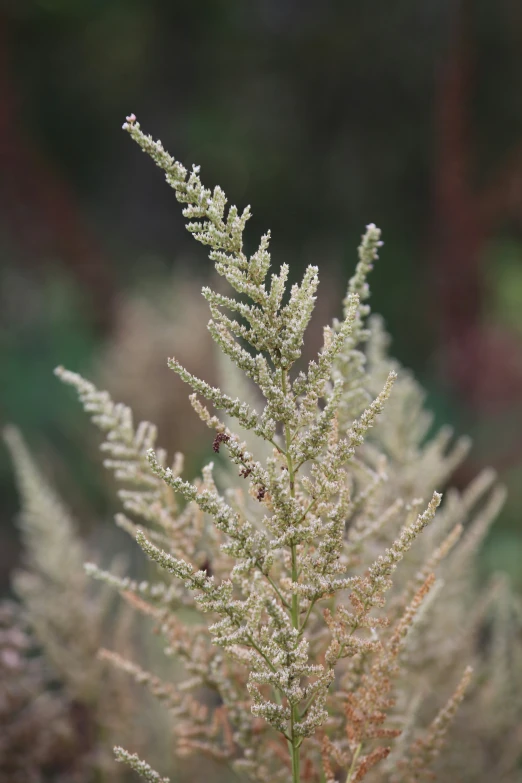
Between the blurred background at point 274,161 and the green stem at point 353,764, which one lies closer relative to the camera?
the green stem at point 353,764

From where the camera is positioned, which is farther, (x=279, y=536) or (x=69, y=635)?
(x=69, y=635)

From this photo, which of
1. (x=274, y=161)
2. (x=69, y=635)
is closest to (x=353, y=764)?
(x=69, y=635)

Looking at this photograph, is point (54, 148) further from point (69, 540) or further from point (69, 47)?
point (69, 540)

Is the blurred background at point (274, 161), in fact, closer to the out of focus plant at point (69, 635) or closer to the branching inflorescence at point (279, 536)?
the out of focus plant at point (69, 635)

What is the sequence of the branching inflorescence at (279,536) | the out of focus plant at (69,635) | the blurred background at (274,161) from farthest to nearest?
the blurred background at (274,161) → the out of focus plant at (69,635) → the branching inflorescence at (279,536)

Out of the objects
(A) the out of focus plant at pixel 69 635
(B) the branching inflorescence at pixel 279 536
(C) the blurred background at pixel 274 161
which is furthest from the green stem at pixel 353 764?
(C) the blurred background at pixel 274 161

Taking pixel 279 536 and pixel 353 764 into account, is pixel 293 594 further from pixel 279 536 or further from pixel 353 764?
pixel 353 764

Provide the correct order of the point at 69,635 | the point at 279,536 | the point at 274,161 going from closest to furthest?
the point at 279,536 → the point at 69,635 → the point at 274,161

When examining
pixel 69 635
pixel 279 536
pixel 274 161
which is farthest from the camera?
pixel 274 161
